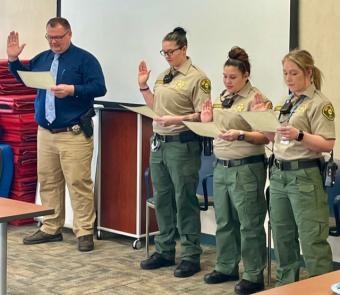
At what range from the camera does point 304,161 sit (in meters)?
3.66

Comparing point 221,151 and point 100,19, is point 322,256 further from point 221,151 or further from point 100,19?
point 100,19

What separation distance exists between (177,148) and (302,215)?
3.37 feet

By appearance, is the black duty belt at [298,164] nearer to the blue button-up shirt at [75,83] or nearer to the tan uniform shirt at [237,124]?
the tan uniform shirt at [237,124]

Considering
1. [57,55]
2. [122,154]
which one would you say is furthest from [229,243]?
[57,55]

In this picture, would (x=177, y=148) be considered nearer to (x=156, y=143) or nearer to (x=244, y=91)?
(x=156, y=143)

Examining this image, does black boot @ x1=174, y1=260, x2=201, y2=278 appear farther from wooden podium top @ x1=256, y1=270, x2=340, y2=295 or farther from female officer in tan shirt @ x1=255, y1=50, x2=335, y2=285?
wooden podium top @ x1=256, y1=270, x2=340, y2=295

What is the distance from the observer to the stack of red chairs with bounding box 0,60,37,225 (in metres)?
5.86

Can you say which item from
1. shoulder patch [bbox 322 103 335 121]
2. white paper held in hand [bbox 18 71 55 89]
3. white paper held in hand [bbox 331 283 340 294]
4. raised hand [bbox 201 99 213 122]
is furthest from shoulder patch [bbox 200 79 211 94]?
white paper held in hand [bbox 331 283 340 294]

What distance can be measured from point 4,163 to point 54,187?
0.69 metres

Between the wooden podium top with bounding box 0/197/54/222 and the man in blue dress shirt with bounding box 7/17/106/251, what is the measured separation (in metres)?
1.65

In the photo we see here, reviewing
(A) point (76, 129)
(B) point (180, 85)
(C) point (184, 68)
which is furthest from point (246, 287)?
(A) point (76, 129)

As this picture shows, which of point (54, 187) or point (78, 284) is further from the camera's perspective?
point (54, 187)

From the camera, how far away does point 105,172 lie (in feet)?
18.1

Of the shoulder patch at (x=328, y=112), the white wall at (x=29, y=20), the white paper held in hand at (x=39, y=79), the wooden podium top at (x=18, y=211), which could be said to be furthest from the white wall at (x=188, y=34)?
the wooden podium top at (x=18, y=211)
